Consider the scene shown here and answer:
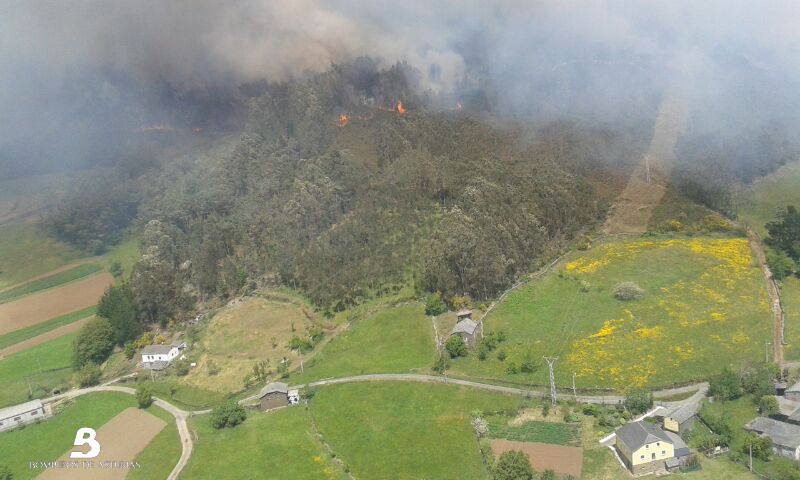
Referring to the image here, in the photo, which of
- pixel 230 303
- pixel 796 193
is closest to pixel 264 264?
pixel 230 303

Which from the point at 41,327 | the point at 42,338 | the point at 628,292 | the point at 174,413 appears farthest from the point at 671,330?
the point at 41,327

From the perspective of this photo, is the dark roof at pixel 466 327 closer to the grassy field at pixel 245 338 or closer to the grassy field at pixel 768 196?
the grassy field at pixel 245 338

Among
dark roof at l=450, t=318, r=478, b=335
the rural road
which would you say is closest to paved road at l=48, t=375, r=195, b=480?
the rural road

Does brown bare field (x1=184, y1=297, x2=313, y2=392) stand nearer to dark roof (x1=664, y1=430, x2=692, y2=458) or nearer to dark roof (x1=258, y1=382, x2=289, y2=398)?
dark roof (x1=258, y1=382, x2=289, y2=398)

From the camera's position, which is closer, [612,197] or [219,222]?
[612,197]

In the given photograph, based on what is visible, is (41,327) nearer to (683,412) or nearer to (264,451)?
(264,451)

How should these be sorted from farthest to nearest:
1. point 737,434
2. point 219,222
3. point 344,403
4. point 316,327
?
point 219,222 → point 316,327 → point 344,403 → point 737,434

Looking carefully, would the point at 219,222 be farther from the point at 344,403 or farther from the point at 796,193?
the point at 796,193
